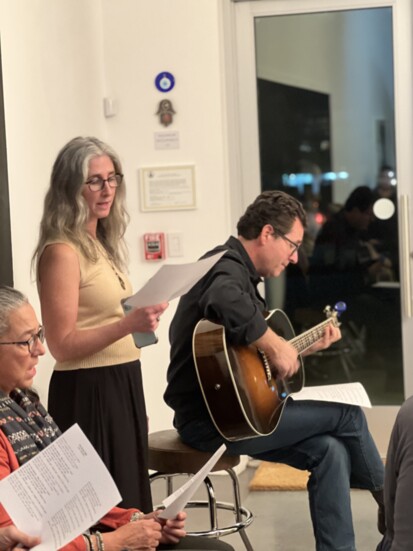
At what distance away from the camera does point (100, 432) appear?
265 cm

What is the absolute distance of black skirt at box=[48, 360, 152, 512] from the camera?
264 centimetres

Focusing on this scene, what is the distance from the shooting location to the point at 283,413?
3.03 metres

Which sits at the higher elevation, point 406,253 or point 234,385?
point 406,253

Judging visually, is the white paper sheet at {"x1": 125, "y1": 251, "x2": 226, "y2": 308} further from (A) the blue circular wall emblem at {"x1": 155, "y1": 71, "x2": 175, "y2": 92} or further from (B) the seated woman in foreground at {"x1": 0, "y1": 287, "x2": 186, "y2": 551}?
(A) the blue circular wall emblem at {"x1": 155, "y1": 71, "x2": 175, "y2": 92}

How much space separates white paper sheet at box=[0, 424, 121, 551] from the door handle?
9.80 ft

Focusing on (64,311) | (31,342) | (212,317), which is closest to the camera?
(31,342)

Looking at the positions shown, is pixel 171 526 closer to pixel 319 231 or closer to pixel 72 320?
pixel 72 320

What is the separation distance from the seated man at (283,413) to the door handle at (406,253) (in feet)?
5.06

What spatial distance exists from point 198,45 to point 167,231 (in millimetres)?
891

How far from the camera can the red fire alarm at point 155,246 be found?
4555 millimetres

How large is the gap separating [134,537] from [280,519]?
1.98 metres

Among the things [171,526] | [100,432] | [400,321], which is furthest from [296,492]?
[171,526]

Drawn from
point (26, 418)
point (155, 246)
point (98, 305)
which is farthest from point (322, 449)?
point (155, 246)

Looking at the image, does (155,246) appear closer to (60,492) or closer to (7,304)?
(7,304)
